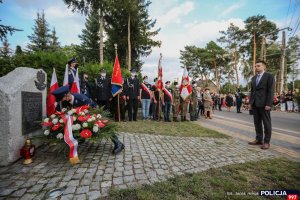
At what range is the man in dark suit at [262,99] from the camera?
4.53 metres

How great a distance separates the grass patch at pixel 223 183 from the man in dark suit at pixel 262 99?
4.21 ft

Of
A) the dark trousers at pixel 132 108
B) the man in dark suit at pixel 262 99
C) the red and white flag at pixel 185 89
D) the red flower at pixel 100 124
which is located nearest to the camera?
the red flower at pixel 100 124

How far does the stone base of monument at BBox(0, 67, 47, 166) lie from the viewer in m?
3.30

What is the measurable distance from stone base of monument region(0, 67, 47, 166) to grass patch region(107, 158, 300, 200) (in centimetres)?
232

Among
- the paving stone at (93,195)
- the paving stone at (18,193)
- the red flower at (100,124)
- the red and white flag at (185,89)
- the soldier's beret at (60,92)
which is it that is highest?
the red and white flag at (185,89)

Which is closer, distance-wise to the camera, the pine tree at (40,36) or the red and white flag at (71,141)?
the red and white flag at (71,141)

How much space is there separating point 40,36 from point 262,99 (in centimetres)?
4163

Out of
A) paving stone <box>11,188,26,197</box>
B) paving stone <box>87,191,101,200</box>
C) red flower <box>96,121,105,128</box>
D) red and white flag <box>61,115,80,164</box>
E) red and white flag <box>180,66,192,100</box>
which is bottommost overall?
paving stone <box>11,188,26,197</box>

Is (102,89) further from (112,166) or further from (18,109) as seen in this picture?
(112,166)

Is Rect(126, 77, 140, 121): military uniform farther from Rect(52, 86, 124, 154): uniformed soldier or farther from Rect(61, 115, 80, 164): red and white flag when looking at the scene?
Rect(61, 115, 80, 164): red and white flag

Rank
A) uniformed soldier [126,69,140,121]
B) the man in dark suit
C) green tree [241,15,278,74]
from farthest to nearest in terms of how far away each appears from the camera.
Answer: green tree [241,15,278,74] < uniformed soldier [126,69,140,121] < the man in dark suit

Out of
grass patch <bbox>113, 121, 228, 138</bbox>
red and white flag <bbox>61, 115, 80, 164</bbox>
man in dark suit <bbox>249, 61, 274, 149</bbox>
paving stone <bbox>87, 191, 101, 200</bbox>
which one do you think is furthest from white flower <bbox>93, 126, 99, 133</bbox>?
man in dark suit <bbox>249, 61, 274, 149</bbox>

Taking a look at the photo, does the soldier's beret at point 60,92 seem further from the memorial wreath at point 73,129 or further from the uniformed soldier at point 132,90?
the uniformed soldier at point 132,90

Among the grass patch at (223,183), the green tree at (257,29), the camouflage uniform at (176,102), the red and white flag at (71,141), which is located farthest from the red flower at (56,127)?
the green tree at (257,29)
